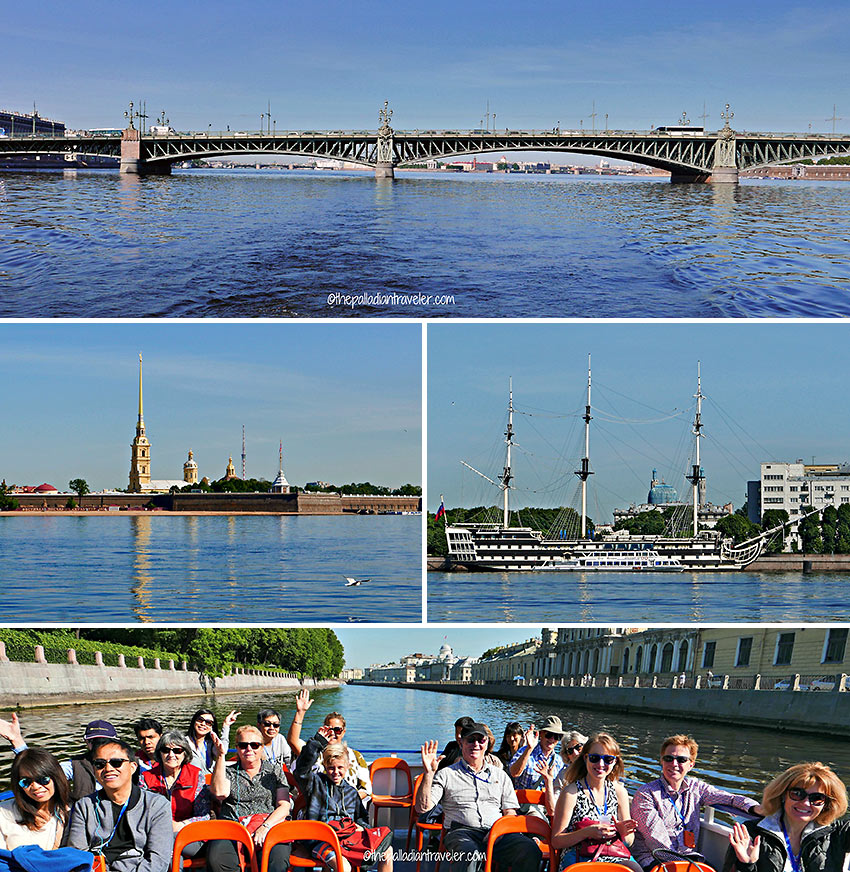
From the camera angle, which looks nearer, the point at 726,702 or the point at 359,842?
the point at 359,842

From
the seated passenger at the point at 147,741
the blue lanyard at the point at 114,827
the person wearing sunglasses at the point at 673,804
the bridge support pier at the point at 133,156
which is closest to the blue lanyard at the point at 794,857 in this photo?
the person wearing sunglasses at the point at 673,804

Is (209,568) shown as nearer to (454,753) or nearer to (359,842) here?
(454,753)

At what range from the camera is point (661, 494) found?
125ft

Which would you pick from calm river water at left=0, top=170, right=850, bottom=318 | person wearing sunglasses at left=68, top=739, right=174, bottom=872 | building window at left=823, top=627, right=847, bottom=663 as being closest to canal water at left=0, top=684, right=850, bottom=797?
person wearing sunglasses at left=68, top=739, right=174, bottom=872

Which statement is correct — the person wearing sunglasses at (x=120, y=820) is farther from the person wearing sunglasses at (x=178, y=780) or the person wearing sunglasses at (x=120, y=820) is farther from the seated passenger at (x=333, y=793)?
the seated passenger at (x=333, y=793)

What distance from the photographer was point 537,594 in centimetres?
3116

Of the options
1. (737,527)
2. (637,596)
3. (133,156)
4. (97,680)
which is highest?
(133,156)

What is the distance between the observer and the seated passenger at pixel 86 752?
4047 millimetres

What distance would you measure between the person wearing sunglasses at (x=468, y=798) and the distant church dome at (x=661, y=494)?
107ft

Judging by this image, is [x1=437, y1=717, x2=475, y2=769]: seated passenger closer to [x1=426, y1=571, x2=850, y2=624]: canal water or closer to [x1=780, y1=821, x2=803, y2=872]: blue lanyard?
[x1=780, y1=821, x2=803, y2=872]: blue lanyard

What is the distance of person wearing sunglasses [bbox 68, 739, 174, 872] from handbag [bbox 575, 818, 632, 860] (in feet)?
4.59

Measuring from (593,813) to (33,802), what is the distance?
1855 millimetres

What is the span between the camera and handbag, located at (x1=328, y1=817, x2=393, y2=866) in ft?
13.9

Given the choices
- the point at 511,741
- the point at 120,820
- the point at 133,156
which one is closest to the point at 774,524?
the point at 133,156
